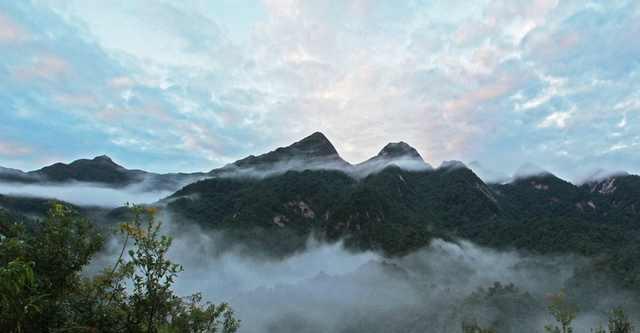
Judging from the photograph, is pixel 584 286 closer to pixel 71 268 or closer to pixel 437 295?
pixel 437 295

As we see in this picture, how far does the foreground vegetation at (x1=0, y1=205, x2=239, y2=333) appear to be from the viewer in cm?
1116

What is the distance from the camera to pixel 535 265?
7165 inches

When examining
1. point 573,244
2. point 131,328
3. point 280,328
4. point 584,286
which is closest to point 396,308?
point 280,328

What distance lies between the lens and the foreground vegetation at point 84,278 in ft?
36.6

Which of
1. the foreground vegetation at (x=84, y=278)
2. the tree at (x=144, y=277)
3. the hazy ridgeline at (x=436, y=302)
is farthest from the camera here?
the hazy ridgeline at (x=436, y=302)

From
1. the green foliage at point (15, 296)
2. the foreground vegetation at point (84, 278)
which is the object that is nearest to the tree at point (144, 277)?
the foreground vegetation at point (84, 278)

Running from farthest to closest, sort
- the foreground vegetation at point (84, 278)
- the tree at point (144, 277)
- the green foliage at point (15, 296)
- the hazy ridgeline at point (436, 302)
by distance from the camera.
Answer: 1. the hazy ridgeline at point (436, 302)
2. the tree at point (144, 277)
3. the foreground vegetation at point (84, 278)
4. the green foliage at point (15, 296)

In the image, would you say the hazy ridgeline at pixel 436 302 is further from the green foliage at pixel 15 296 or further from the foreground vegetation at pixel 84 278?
the green foliage at pixel 15 296

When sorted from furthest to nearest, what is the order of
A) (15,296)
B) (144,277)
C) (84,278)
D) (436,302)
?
(436,302) < (84,278) < (144,277) < (15,296)

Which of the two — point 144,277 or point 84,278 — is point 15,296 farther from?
point 84,278

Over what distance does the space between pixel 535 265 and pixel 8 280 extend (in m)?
205

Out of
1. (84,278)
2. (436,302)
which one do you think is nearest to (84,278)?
(84,278)

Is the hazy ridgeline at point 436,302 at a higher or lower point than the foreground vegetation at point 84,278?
lower

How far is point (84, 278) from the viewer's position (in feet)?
47.2
